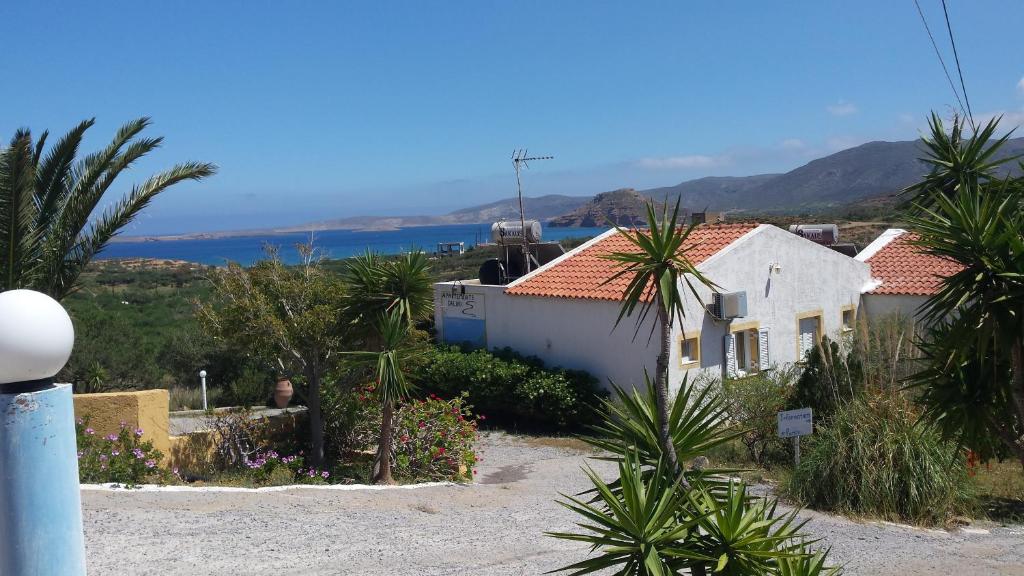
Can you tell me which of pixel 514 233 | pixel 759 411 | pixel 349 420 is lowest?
pixel 759 411

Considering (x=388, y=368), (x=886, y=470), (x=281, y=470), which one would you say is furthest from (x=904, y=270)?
(x=281, y=470)

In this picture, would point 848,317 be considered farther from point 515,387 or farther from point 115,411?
point 115,411

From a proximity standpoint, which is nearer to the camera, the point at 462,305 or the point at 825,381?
the point at 825,381

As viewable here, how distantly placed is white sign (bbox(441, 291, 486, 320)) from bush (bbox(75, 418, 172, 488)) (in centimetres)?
1061

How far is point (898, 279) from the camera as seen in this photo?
23281 mm

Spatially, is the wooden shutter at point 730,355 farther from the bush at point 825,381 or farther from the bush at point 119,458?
the bush at point 119,458

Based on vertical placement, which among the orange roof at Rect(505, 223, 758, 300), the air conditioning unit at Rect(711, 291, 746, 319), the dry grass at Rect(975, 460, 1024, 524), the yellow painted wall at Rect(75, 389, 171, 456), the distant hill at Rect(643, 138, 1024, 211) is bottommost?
the dry grass at Rect(975, 460, 1024, 524)

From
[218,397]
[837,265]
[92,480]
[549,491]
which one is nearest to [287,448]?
[92,480]

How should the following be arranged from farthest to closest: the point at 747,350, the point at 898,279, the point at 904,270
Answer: the point at 904,270 → the point at 898,279 → the point at 747,350

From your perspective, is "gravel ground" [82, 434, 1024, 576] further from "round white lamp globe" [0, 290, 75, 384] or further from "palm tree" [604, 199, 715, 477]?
"round white lamp globe" [0, 290, 75, 384]

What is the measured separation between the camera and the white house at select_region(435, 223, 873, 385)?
18031 millimetres

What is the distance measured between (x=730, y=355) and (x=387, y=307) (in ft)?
31.4

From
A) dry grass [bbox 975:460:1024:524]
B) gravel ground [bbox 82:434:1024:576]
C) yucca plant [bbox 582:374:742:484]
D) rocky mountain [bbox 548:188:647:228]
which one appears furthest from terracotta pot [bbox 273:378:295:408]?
Result: yucca plant [bbox 582:374:742:484]

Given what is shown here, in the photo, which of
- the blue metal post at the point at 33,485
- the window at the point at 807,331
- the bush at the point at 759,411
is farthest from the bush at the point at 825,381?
the blue metal post at the point at 33,485
